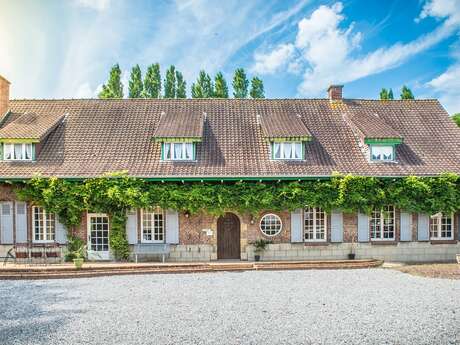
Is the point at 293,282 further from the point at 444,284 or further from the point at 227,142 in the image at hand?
the point at 227,142

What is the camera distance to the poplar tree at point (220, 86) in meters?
46.0

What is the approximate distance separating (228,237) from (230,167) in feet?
10.4

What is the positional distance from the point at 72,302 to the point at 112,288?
170 centimetres

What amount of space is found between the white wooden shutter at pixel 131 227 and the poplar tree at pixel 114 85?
103 feet

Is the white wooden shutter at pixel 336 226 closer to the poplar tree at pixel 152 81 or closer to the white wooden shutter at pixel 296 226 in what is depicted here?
the white wooden shutter at pixel 296 226

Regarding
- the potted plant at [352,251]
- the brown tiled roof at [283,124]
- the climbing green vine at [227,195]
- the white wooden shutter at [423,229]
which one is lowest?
the potted plant at [352,251]

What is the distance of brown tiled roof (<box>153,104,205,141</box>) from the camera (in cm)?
1819

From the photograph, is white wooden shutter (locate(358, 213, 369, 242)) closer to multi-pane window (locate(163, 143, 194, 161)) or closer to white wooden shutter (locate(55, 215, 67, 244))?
multi-pane window (locate(163, 143, 194, 161))

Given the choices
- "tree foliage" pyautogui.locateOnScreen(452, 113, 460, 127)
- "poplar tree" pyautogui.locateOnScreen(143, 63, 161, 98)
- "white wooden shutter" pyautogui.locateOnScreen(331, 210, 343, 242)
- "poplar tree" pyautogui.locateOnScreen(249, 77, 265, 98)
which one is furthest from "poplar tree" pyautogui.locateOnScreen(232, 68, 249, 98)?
"white wooden shutter" pyautogui.locateOnScreen(331, 210, 343, 242)

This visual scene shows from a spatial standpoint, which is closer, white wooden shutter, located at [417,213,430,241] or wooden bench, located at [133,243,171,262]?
wooden bench, located at [133,243,171,262]

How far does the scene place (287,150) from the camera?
18469 millimetres

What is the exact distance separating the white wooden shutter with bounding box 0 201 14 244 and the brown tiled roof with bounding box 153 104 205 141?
23.4 ft

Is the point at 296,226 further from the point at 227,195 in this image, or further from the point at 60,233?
the point at 60,233

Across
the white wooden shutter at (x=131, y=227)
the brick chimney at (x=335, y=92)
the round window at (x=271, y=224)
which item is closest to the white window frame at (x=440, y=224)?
the round window at (x=271, y=224)
